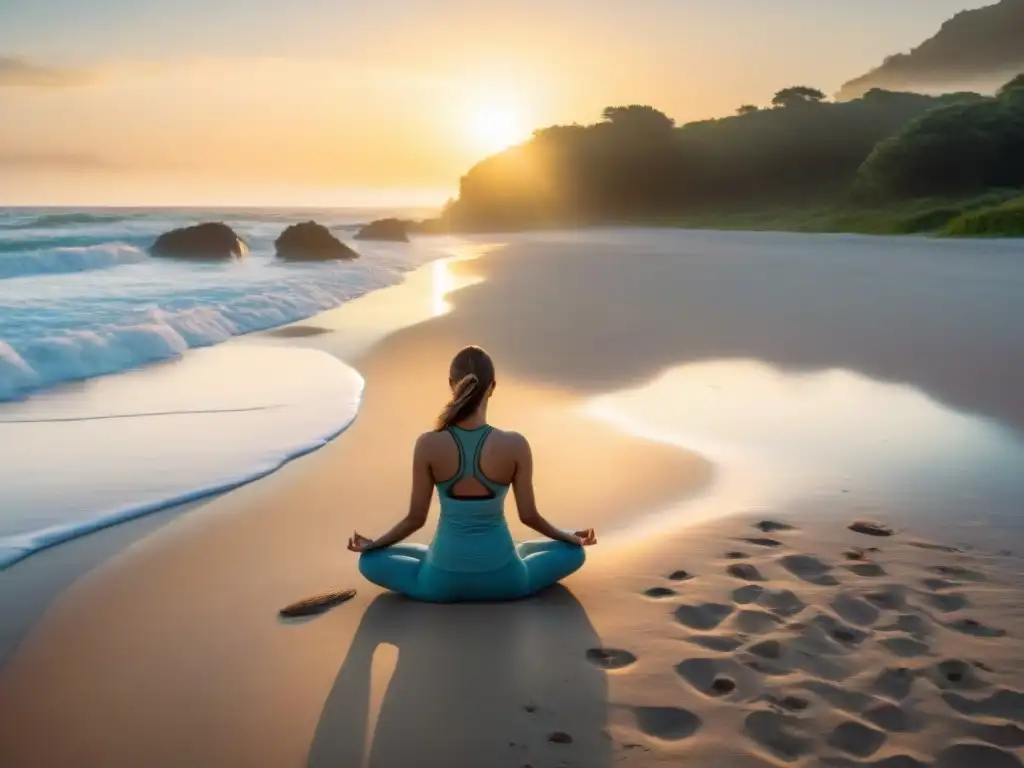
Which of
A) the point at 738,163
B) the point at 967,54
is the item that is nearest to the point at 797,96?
the point at 738,163

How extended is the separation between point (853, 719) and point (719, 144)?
82.1 meters

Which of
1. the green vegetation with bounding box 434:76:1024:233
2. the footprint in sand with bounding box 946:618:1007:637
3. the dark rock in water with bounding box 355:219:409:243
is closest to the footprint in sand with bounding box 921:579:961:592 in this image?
the footprint in sand with bounding box 946:618:1007:637

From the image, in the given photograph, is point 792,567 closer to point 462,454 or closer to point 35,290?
point 462,454

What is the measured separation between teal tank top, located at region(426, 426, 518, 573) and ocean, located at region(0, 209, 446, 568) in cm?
240

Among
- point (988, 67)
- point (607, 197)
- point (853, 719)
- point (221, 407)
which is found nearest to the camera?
point (853, 719)

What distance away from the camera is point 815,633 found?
12.0ft

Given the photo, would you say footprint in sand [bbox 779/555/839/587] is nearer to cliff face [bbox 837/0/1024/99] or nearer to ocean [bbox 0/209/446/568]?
ocean [bbox 0/209/446/568]

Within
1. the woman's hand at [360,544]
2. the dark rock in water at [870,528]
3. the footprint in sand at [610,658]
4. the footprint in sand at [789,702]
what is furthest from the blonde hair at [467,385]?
the dark rock in water at [870,528]

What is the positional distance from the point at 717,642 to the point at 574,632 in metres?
0.62

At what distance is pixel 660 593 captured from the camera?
13.4ft

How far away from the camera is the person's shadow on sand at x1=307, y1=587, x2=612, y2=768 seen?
2.93 metres

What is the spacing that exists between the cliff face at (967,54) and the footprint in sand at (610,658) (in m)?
143

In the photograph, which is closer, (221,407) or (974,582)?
(974,582)

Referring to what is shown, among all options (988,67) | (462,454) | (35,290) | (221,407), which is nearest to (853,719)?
(462,454)
